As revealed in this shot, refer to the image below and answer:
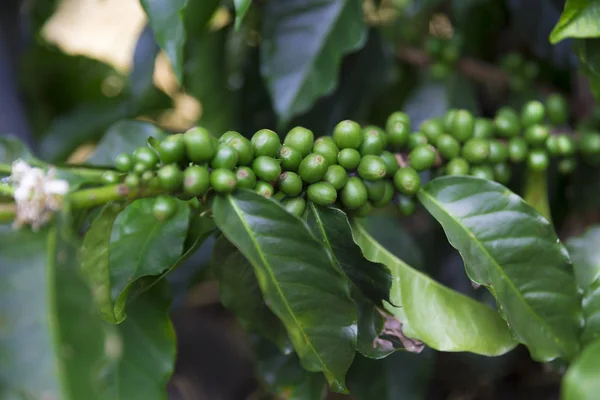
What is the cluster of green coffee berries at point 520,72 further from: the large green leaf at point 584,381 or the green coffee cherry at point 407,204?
the large green leaf at point 584,381

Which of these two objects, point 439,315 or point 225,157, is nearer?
point 225,157

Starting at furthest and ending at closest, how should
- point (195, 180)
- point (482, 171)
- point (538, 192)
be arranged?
point (538, 192) → point (482, 171) → point (195, 180)

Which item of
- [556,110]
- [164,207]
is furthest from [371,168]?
[556,110]

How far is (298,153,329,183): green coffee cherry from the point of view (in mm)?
568

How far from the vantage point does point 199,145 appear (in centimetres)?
53

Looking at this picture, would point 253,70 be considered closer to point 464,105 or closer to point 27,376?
point 464,105

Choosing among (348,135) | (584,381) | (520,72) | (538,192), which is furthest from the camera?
(520,72)

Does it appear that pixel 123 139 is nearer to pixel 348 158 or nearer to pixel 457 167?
pixel 348 158

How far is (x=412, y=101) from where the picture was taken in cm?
107

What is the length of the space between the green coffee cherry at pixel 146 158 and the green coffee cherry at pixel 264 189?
11cm

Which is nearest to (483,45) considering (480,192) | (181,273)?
(480,192)

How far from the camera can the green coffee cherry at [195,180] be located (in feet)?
1.70

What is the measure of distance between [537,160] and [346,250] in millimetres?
382

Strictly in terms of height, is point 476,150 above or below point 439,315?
above
